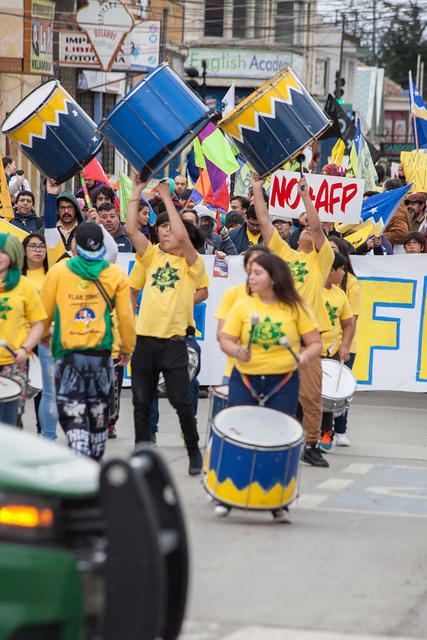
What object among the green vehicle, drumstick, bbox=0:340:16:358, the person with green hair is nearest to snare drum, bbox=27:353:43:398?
the person with green hair

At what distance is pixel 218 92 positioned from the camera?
56.6 m

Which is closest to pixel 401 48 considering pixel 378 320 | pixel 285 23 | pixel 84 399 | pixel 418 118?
pixel 285 23

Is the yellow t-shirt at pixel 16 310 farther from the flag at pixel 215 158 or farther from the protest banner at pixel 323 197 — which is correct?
the flag at pixel 215 158

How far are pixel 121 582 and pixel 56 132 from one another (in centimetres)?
684

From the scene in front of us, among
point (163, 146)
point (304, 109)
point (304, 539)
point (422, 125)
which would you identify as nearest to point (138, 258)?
point (163, 146)

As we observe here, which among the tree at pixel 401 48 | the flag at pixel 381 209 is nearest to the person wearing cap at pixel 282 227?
the flag at pixel 381 209

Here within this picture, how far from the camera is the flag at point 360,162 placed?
18.6m

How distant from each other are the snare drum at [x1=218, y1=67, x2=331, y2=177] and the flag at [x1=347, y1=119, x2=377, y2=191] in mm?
9415

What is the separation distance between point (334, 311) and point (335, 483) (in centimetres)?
184

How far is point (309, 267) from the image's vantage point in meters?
9.15

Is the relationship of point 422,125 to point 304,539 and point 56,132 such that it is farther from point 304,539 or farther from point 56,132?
point 304,539

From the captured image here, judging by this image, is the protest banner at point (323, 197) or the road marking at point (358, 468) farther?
the protest banner at point (323, 197)

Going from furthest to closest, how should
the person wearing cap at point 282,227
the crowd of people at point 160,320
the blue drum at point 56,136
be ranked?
the person wearing cap at point 282,227
the blue drum at point 56,136
the crowd of people at point 160,320

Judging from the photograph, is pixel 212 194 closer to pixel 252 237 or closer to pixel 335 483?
pixel 252 237
